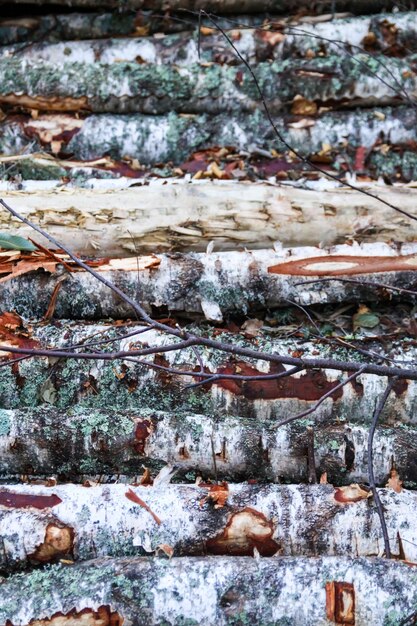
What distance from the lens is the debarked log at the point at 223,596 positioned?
193 centimetres

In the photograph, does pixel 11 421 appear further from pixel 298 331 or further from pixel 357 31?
pixel 357 31

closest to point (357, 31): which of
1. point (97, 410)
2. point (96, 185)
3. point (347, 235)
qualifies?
point (347, 235)

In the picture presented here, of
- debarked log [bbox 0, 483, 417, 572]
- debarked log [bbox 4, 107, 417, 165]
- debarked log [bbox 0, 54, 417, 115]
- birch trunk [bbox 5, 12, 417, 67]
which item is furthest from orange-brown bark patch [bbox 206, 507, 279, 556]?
birch trunk [bbox 5, 12, 417, 67]

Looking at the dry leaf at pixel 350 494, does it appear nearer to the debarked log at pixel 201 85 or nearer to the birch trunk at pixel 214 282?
the birch trunk at pixel 214 282

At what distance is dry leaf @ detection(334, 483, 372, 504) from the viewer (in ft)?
7.35

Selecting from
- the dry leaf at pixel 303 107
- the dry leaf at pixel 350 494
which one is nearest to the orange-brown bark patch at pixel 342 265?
the dry leaf at pixel 350 494

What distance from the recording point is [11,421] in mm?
2527

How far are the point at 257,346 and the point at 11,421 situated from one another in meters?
1.13

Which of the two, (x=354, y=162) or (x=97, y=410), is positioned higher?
(x=354, y=162)

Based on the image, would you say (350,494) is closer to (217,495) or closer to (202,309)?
(217,495)

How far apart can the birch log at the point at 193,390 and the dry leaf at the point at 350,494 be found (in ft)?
1.31

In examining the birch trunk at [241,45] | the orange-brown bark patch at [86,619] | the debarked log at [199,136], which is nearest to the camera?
the orange-brown bark patch at [86,619]

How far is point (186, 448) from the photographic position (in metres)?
2.50

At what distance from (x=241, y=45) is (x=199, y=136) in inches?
33.9
